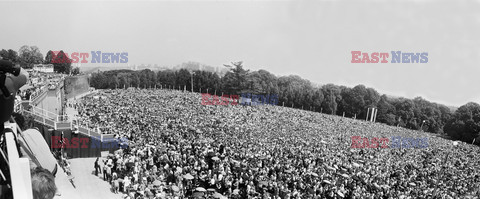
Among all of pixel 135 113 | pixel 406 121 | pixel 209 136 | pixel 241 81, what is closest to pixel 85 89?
pixel 241 81

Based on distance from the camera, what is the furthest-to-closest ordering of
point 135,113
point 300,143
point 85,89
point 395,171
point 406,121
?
point 406,121
point 85,89
point 135,113
point 300,143
point 395,171

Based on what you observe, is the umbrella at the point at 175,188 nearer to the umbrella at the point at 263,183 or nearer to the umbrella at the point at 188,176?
the umbrella at the point at 188,176

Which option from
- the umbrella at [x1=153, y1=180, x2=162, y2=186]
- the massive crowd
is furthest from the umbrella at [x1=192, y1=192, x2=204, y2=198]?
the umbrella at [x1=153, y1=180, x2=162, y2=186]

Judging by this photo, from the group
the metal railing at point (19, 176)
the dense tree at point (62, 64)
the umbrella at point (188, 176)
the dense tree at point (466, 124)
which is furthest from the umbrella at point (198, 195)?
the dense tree at point (62, 64)

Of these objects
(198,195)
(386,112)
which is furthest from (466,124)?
(198,195)

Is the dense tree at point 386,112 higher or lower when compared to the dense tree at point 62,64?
lower

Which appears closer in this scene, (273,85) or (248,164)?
(248,164)

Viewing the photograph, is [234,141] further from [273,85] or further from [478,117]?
[273,85]

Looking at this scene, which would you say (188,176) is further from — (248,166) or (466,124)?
(466,124)
